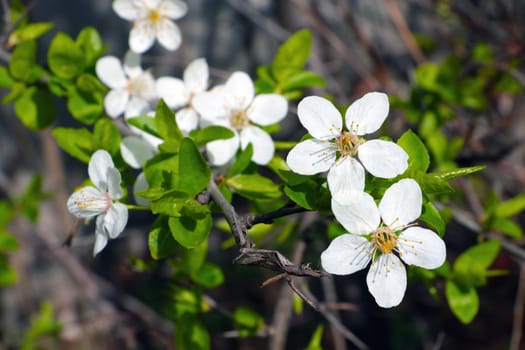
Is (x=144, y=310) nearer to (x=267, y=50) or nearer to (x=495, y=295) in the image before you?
(x=267, y=50)

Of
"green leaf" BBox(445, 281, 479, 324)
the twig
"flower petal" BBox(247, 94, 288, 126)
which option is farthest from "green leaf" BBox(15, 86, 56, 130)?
the twig

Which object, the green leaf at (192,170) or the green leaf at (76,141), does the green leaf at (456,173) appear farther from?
the green leaf at (76,141)

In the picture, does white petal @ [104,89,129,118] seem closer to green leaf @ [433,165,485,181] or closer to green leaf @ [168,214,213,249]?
green leaf @ [168,214,213,249]

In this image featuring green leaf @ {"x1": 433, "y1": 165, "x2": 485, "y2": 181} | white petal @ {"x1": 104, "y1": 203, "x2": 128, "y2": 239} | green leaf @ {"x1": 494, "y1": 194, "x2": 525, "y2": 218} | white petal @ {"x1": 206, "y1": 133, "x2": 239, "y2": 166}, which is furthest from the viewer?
green leaf @ {"x1": 494, "y1": 194, "x2": 525, "y2": 218}

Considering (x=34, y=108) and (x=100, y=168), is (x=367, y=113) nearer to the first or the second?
(x=100, y=168)

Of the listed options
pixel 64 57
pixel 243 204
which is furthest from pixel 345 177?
pixel 243 204

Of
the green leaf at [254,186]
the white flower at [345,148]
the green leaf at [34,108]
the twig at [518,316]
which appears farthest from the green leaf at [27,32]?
the twig at [518,316]
